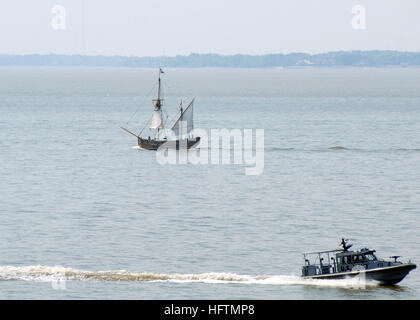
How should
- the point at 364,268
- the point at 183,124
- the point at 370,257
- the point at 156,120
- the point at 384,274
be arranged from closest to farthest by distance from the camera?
the point at 384,274 → the point at 364,268 → the point at 370,257 → the point at 183,124 → the point at 156,120

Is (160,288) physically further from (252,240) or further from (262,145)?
(262,145)

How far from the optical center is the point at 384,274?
58.2 meters

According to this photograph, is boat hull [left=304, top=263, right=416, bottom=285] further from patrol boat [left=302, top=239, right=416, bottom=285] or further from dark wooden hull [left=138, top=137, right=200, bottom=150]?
dark wooden hull [left=138, top=137, right=200, bottom=150]

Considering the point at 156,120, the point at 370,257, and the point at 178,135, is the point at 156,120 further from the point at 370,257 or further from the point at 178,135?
the point at 370,257

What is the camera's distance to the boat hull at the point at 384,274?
5800cm

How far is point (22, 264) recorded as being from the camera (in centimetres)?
6319

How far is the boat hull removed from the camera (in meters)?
58.0

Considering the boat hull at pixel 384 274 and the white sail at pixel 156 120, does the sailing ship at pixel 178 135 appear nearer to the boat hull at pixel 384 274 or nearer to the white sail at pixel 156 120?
the white sail at pixel 156 120

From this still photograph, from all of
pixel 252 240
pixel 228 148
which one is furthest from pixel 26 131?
pixel 252 240

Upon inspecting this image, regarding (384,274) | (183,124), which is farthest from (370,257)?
(183,124)

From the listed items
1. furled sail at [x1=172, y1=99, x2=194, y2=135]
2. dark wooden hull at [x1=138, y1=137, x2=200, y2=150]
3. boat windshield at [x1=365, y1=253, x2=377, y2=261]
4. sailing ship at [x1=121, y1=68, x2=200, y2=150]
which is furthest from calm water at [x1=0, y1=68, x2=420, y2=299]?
furled sail at [x1=172, y1=99, x2=194, y2=135]

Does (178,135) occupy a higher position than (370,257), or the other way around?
(370,257)

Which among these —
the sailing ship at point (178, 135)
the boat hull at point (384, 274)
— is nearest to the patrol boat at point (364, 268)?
the boat hull at point (384, 274)

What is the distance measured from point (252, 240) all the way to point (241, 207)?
1691cm
